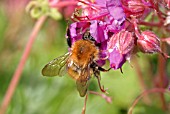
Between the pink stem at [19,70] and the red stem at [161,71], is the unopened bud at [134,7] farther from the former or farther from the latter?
the pink stem at [19,70]

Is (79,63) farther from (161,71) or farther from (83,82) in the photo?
(161,71)

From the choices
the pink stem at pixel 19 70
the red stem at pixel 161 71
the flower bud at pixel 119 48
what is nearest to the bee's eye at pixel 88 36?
the flower bud at pixel 119 48

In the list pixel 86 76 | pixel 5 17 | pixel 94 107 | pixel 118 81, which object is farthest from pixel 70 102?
pixel 86 76

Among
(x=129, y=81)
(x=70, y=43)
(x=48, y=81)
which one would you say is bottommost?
(x=129, y=81)

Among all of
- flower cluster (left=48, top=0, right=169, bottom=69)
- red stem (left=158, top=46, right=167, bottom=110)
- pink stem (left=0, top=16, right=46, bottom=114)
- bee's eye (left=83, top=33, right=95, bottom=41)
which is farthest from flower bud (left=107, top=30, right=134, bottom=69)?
pink stem (left=0, top=16, right=46, bottom=114)

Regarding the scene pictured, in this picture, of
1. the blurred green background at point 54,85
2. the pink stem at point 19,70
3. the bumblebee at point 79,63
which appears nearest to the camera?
the bumblebee at point 79,63

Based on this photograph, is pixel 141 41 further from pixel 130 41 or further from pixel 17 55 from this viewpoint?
pixel 17 55
